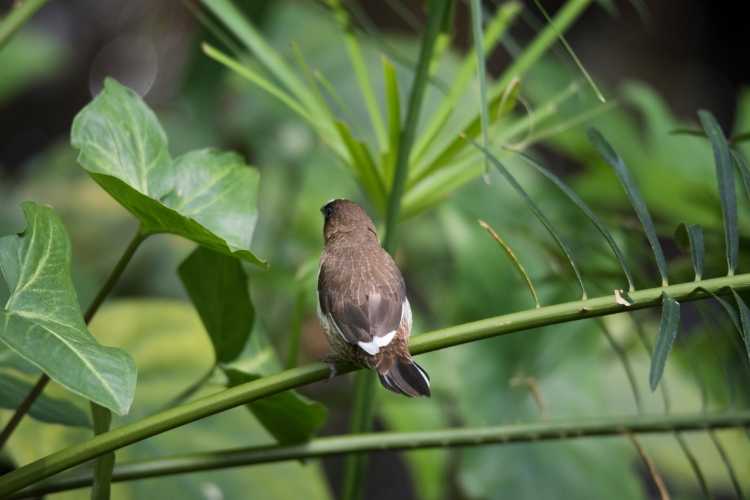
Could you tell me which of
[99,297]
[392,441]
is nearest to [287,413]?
Answer: [392,441]

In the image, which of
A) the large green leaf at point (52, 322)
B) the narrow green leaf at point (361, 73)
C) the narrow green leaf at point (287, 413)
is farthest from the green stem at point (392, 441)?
the narrow green leaf at point (361, 73)

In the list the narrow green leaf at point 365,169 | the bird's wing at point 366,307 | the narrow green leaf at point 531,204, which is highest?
the narrow green leaf at point 365,169

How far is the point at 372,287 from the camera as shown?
0.75m

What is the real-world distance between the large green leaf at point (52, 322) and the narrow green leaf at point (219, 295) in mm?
203

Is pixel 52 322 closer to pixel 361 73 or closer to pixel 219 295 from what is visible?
pixel 219 295

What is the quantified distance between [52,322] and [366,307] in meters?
0.34

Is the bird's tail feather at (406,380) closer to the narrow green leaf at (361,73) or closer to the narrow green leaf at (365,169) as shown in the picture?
the narrow green leaf at (365,169)

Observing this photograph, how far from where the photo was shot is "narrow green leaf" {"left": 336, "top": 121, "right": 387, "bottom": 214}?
2.87ft

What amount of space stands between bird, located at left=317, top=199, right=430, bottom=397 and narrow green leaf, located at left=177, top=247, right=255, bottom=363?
0.34 feet

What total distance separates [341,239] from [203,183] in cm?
21

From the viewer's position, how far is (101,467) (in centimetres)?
63

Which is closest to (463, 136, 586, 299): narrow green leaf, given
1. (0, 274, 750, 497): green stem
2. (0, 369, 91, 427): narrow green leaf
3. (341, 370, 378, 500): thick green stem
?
(0, 274, 750, 497): green stem

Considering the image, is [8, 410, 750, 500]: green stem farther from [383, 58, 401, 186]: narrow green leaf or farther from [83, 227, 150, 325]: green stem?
[383, 58, 401, 186]: narrow green leaf

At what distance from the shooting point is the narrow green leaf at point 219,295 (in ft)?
2.57
